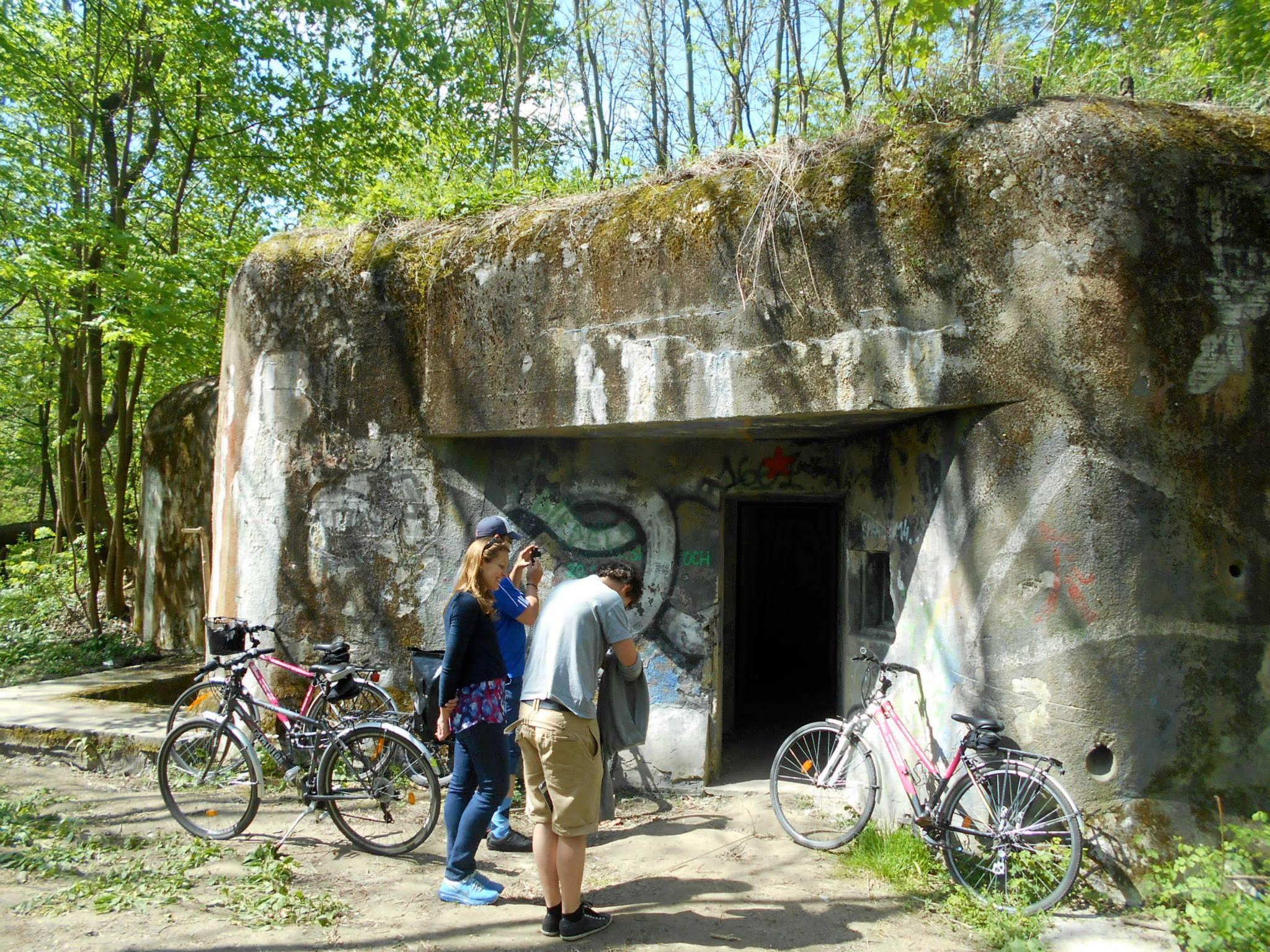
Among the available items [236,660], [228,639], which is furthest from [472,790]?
[228,639]

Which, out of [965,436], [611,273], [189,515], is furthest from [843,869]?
[189,515]

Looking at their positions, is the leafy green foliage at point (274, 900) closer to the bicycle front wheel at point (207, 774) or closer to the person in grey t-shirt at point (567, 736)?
the bicycle front wheel at point (207, 774)

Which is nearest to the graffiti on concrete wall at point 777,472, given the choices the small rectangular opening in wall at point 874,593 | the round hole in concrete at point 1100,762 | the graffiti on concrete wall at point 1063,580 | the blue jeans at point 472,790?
the small rectangular opening in wall at point 874,593

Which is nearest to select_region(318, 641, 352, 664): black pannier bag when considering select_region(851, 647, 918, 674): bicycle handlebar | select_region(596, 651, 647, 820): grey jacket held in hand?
select_region(596, 651, 647, 820): grey jacket held in hand

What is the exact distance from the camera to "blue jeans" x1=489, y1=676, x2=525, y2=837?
4633mm

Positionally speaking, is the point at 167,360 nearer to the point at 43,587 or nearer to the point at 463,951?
the point at 43,587

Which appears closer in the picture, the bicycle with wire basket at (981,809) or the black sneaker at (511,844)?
the bicycle with wire basket at (981,809)

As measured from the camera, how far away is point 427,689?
4.60 meters

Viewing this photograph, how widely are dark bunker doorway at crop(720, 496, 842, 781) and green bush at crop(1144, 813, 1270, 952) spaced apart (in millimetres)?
2522

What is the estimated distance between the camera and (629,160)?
5988 millimetres

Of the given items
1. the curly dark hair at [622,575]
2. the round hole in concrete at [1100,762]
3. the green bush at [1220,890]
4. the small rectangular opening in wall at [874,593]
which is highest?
the curly dark hair at [622,575]

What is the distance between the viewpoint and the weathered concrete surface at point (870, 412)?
4.03 meters

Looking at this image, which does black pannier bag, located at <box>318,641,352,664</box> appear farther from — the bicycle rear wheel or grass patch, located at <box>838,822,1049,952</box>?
grass patch, located at <box>838,822,1049,952</box>

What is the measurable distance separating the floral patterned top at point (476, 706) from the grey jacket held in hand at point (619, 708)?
0.47 m
